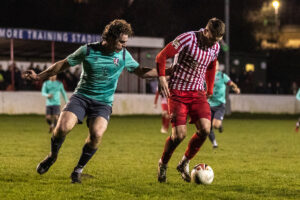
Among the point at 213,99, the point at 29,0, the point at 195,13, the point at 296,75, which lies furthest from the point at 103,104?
the point at 195,13

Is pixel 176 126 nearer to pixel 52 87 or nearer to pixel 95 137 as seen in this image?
pixel 95 137

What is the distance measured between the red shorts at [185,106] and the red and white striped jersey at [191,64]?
0.26 ft

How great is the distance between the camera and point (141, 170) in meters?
8.84

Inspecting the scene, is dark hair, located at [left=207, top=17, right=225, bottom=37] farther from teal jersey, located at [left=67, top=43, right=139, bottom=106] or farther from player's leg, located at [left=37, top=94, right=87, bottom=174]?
player's leg, located at [left=37, top=94, right=87, bottom=174]

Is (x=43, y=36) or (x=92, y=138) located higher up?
(x=92, y=138)

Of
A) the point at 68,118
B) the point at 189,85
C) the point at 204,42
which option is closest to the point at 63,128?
→ the point at 68,118

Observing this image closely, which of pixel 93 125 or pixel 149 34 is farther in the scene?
pixel 149 34

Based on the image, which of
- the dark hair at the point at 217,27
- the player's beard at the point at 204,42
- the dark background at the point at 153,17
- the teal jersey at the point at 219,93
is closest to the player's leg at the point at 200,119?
the player's beard at the point at 204,42

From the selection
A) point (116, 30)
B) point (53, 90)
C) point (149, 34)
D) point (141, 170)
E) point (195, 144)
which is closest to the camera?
point (116, 30)

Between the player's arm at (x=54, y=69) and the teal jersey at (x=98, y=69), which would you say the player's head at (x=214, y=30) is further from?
the player's arm at (x=54, y=69)

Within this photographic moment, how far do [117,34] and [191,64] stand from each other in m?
1.17

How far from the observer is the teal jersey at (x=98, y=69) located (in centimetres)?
709

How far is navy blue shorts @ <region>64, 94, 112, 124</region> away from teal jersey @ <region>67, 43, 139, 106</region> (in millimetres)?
57

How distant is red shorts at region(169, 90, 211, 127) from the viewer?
7453 mm
